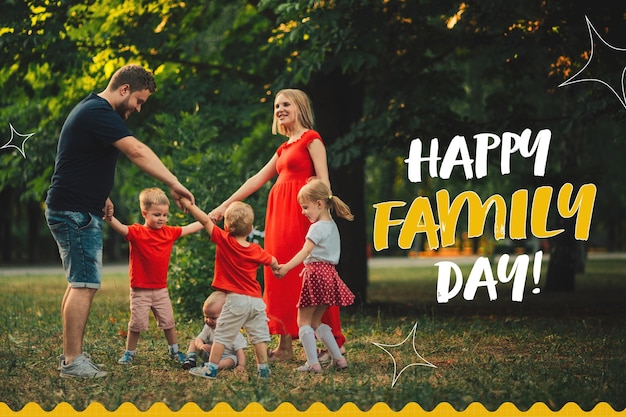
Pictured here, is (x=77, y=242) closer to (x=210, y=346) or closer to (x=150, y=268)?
(x=150, y=268)

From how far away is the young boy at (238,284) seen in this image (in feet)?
19.5

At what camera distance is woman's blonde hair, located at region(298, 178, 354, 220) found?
626cm

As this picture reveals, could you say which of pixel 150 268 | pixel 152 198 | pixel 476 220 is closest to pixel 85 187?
pixel 152 198

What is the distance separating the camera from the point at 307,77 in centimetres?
983

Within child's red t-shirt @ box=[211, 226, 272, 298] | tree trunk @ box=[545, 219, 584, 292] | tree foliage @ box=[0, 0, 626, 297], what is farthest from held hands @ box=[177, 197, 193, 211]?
tree trunk @ box=[545, 219, 584, 292]

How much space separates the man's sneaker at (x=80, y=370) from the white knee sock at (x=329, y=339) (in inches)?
57.9

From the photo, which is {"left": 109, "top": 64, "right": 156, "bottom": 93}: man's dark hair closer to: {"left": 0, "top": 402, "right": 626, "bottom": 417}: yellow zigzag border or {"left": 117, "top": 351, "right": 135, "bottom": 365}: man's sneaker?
{"left": 117, "top": 351, "right": 135, "bottom": 365}: man's sneaker

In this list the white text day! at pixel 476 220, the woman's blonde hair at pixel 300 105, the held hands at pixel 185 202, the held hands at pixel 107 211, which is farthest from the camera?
the woman's blonde hair at pixel 300 105

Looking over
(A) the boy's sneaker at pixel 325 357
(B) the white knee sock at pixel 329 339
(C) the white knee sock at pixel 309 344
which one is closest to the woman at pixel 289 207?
(A) the boy's sneaker at pixel 325 357

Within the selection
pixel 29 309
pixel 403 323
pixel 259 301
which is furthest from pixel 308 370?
pixel 29 309

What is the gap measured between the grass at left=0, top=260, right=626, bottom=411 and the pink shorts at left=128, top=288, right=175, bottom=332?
287mm

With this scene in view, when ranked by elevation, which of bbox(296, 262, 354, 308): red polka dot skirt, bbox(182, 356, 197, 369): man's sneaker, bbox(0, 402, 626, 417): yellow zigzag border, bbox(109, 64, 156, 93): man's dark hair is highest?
bbox(109, 64, 156, 93): man's dark hair

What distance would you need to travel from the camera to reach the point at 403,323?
31.3ft

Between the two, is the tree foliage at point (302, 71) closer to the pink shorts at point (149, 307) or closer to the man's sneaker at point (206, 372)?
the pink shorts at point (149, 307)
